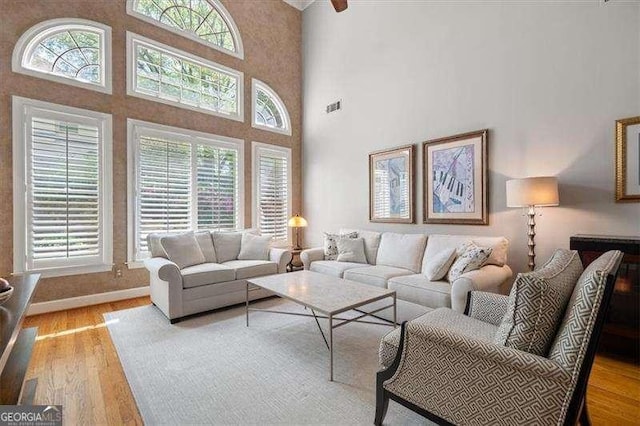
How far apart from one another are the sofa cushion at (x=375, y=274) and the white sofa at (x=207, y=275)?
3.68 ft

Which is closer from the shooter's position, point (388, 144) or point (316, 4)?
point (388, 144)

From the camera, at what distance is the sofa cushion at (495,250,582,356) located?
1.20 metres

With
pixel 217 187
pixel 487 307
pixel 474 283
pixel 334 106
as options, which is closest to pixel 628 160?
pixel 474 283

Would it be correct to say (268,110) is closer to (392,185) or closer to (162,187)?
(162,187)

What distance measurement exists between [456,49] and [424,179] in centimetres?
167

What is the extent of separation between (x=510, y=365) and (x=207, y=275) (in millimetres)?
3043

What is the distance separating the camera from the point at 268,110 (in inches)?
225

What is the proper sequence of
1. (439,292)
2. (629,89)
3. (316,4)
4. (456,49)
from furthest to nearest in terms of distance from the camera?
(316,4) → (456,49) → (439,292) → (629,89)

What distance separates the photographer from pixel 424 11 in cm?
409

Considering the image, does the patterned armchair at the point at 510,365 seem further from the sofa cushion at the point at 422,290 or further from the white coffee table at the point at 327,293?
the sofa cushion at the point at 422,290

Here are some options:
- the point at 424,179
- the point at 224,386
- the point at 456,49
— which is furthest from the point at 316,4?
the point at 224,386

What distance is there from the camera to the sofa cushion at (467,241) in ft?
10.3

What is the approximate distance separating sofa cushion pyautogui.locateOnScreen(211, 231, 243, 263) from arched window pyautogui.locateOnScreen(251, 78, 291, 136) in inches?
85.5

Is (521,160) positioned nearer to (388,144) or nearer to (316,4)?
(388,144)
